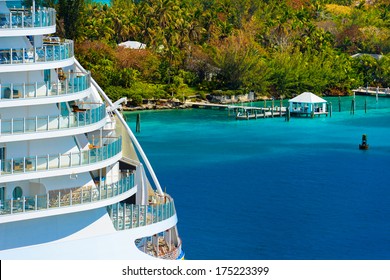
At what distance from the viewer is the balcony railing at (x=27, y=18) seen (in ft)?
93.4

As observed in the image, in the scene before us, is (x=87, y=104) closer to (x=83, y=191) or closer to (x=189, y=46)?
(x=83, y=191)

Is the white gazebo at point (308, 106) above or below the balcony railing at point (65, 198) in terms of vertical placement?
below

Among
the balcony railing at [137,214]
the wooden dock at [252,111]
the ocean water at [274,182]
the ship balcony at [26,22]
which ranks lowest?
the ocean water at [274,182]

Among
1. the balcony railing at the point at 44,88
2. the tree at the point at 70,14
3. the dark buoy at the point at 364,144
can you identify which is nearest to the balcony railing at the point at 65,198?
the balcony railing at the point at 44,88

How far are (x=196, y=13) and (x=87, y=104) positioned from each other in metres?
75.6

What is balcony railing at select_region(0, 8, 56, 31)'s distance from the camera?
1121 inches

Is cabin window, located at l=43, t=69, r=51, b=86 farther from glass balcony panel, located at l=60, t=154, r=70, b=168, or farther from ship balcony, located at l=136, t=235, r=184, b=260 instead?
ship balcony, located at l=136, t=235, r=184, b=260

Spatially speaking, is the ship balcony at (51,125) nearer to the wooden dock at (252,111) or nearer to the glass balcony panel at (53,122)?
the glass balcony panel at (53,122)

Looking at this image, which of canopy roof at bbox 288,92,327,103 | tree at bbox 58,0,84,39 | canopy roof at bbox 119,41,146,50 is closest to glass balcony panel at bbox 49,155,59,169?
canopy roof at bbox 288,92,327,103

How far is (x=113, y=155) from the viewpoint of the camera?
101 ft

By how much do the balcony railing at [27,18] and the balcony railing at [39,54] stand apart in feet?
2.05

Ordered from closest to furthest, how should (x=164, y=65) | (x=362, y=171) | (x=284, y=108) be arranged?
1. (x=362, y=171)
2. (x=284, y=108)
3. (x=164, y=65)

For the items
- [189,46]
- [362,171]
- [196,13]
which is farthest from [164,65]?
[362,171]

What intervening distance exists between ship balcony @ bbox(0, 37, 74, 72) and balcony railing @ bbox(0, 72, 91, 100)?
0.45 metres
